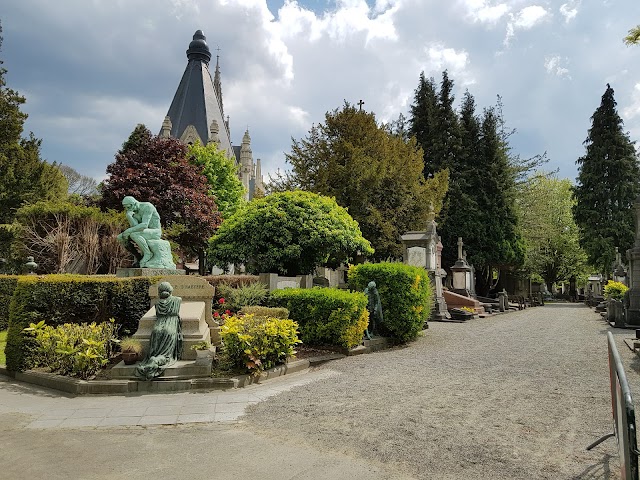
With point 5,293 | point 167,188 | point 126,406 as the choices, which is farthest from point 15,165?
point 126,406

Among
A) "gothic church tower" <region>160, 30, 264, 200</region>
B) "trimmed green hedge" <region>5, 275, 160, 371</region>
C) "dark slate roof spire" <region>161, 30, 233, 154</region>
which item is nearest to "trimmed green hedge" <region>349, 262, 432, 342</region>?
"trimmed green hedge" <region>5, 275, 160, 371</region>

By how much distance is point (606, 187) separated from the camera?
37594mm

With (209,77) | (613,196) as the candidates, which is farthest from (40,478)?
(209,77)

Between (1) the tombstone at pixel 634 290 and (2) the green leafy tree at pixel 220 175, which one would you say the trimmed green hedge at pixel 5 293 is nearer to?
(2) the green leafy tree at pixel 220 175

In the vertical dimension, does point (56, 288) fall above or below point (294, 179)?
below

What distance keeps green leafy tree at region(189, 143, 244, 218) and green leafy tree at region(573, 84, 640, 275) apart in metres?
29.5

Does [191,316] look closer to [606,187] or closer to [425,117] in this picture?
[425,117]

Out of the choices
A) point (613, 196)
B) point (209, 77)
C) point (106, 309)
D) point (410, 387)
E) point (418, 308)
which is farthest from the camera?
point (209, 77)

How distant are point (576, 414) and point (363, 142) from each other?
21297 mm

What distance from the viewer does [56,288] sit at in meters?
8.11

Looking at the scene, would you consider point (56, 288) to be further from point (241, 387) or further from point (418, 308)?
point (418, 308)

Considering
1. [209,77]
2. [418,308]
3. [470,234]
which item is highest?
[209,77]

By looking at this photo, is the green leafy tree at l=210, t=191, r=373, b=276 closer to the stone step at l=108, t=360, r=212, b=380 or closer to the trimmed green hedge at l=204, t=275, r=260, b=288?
the trimmed green hedge at l=204, t=275, r=260, b=288

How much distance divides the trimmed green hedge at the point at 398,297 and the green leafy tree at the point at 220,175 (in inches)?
844
